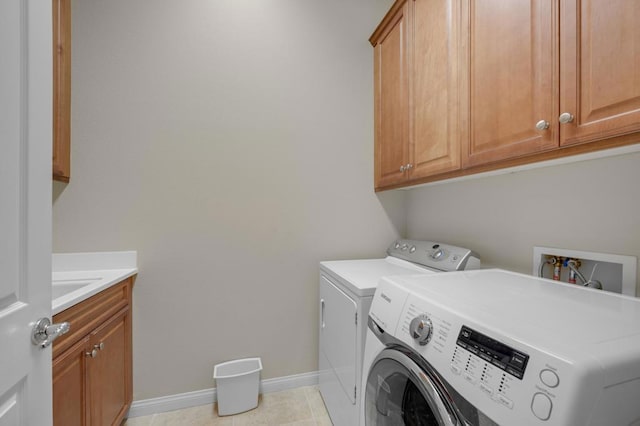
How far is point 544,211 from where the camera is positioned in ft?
3.86

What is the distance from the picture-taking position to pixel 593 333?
0.56 meters

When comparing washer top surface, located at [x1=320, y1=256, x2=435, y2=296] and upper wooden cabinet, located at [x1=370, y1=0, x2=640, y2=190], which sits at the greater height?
upper wooden cabinet, located at [x1=370, y1=0, x2=640, y2=190]

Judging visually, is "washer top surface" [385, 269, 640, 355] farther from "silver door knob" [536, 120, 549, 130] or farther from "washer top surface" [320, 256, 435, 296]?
"silver door knob" [536, 120, 549, 130]

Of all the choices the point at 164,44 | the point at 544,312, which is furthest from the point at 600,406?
the point at 164,44

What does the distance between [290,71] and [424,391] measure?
1935 mm

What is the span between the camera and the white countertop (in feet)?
4.62

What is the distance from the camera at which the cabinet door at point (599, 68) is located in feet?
2.25

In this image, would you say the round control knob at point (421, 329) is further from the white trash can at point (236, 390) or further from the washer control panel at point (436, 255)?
the white trash can at point (236, 390)

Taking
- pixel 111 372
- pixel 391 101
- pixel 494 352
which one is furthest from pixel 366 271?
pixel 111 372

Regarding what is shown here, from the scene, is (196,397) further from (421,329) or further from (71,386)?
(421,329)

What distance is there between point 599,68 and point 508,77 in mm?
281

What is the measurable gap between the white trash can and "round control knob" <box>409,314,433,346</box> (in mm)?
1297

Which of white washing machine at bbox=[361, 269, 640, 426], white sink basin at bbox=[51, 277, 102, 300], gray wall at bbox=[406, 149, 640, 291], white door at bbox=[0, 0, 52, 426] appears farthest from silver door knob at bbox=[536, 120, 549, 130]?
white sink basin at bbox=[51, 277, 102, 300]

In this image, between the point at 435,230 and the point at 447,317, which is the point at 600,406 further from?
the point at 435,230
